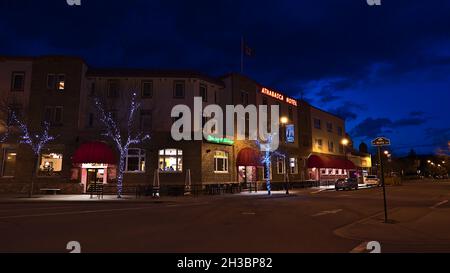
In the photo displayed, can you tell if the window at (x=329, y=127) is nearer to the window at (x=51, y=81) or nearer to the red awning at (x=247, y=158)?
the red awning at (x=247, y=158)

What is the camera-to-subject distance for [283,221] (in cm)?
1408

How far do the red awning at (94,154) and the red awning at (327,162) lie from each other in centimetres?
2932

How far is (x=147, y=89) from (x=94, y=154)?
27.9ft

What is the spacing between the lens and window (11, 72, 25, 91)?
108 feet

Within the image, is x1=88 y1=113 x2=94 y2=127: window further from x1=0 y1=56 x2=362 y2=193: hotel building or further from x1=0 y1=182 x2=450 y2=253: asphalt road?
x1=0 y1=182 x2=450 y2=253: asphalt road

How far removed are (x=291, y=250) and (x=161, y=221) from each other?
23.5ft

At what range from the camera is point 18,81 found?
3297 centimetres

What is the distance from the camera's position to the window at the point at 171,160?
33125mm

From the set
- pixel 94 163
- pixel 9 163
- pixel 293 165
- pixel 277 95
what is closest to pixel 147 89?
pixel 94 163

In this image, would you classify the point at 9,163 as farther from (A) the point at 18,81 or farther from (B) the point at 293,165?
(B) the point at 293,165

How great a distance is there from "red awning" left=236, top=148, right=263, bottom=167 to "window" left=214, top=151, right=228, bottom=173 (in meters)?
1.34

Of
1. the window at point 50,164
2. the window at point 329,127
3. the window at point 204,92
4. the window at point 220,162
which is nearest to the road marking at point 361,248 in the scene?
the window at point 220,162

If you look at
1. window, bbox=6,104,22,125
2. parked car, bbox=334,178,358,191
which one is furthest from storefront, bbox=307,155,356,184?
window, bbox=6,104,22,125

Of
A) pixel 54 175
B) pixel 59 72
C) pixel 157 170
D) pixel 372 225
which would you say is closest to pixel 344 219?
pixel 372 225
